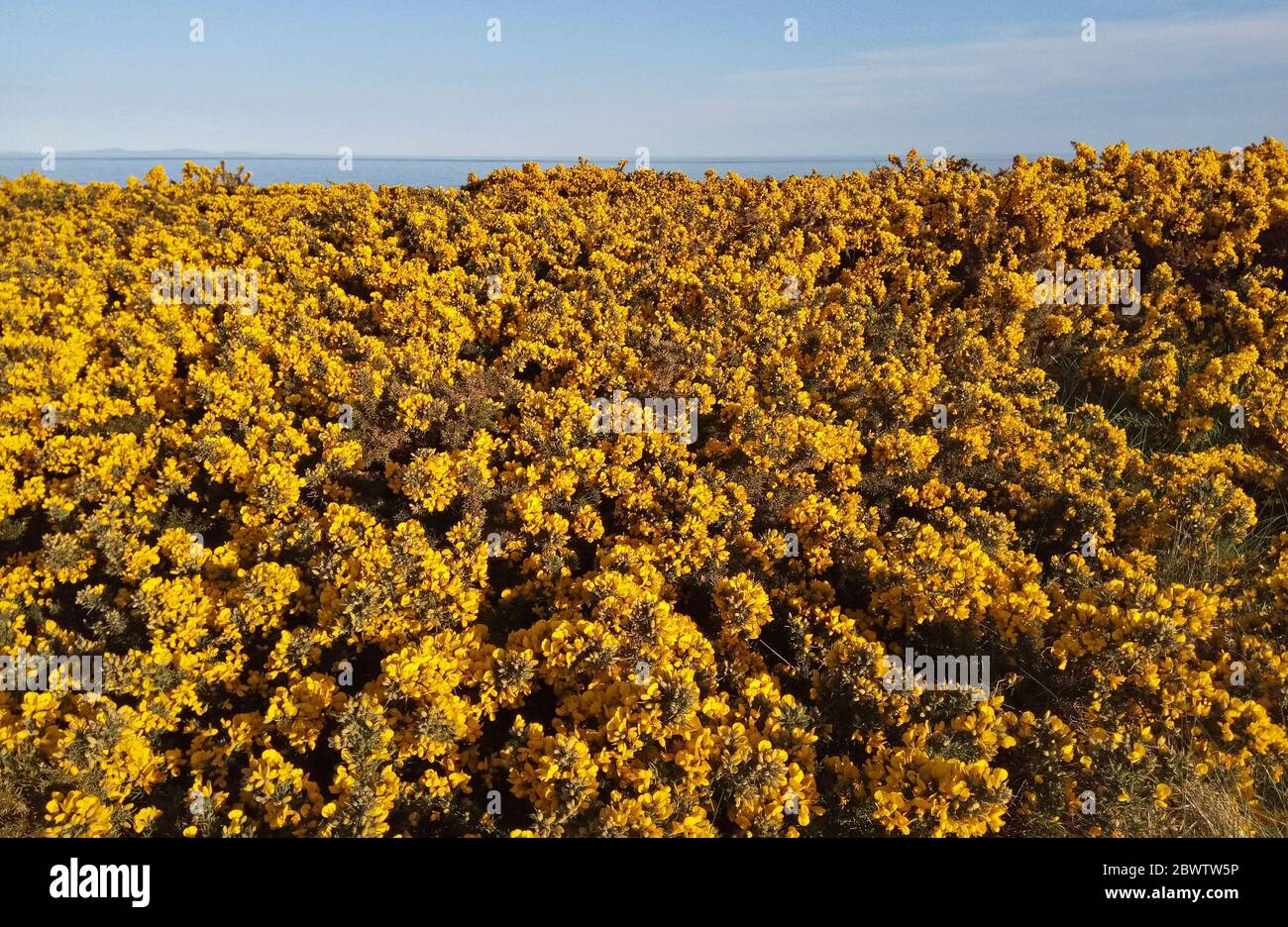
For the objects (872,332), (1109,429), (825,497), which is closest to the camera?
(825,497)

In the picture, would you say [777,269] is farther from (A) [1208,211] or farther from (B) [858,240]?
(A) [1208,211]

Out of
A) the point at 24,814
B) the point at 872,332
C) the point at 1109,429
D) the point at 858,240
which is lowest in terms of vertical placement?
the point at 24,814

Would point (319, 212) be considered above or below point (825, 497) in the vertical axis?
above

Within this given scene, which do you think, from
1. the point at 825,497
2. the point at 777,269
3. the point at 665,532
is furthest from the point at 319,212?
the point at 825,497

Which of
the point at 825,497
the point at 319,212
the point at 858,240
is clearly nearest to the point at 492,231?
the point at 319,212

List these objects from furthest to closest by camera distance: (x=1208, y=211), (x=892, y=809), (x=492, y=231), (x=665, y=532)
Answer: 1. (x=1208, y=211)
2. (x=492, y=231)
3. (x=665, y=532)
4. (x=892, y=809)

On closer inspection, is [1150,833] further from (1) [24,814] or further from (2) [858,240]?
(2) [858,240]

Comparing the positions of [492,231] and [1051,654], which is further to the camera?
[492,231]
